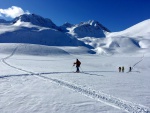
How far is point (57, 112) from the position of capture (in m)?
10.1

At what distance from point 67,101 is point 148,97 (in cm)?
536

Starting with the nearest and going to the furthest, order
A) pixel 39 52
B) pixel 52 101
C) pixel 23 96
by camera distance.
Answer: pixel 52 101 → pixel 23 96 → pixel 39 52

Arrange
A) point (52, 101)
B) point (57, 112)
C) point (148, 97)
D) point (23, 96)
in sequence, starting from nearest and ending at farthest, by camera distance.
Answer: point (57, 112) < point (52, 101) < point (23, 96) < point (148, 97)

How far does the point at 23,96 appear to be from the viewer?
12500 mm

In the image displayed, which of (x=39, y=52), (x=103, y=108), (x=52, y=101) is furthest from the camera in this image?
(x=39, y=52)

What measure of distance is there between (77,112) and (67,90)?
453 centimetres

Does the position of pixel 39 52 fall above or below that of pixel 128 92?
above

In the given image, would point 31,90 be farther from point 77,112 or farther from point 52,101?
point 77,112

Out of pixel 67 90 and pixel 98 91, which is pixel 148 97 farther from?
pixel 67 90

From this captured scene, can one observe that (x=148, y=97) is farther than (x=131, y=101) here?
Yes

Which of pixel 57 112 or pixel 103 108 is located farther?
pixel 103 108

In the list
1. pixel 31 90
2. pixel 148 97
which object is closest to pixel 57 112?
pixel 31 90

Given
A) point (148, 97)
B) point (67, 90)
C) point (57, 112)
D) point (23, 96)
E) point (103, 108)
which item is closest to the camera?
point (57, 112)

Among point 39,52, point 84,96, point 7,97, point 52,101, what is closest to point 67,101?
point 52,101
